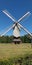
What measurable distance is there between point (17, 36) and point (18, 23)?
126 inches

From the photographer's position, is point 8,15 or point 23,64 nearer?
point 23,64

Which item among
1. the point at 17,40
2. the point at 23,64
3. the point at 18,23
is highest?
→ the point at 18,23

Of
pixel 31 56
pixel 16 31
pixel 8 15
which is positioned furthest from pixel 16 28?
pixel 31 56

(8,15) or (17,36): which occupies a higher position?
(8,15)

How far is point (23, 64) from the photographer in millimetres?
13969

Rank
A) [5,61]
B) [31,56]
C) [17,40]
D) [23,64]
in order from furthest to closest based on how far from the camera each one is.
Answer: [17,40]
[31,56]
[23,64]
[5,61]

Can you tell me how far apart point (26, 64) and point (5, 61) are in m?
1.74

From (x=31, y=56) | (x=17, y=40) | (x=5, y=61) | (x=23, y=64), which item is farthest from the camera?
(x=17, y=40)

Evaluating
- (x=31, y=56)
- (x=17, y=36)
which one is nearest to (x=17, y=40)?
(x=17, y=36)

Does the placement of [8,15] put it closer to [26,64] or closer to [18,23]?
[18,23]

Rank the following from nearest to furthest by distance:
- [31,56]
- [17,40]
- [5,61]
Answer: [5,61] < [31,56] < [17,40]

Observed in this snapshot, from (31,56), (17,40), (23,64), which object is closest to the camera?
(23,64)

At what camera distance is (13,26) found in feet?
193

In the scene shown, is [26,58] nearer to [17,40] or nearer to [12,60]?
[12,60]
